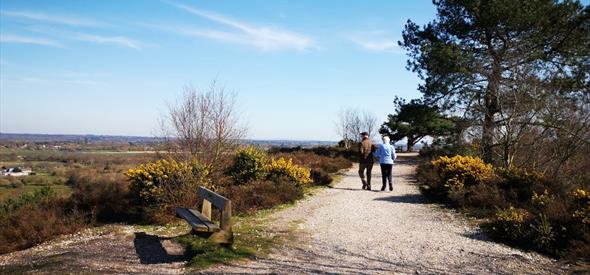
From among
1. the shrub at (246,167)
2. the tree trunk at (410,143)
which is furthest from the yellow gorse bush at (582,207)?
the tree trunk at (410,143)

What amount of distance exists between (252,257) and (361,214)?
14.0ft

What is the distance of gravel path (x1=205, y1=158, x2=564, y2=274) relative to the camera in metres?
6.21

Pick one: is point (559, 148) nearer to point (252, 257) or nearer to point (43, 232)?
point (252, 257)

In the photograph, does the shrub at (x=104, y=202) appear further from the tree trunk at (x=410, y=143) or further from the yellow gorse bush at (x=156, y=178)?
the tree trunk at (x=410, y=143)

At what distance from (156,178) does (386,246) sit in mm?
5764

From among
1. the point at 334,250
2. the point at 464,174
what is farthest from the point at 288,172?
the point at 334,250

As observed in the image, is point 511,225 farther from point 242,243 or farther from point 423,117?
point 423,117

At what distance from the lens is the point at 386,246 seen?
746 cm

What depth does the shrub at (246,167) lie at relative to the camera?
13.9 m

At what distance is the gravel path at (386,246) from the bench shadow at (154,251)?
114 cm

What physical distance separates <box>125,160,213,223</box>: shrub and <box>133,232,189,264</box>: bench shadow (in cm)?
146

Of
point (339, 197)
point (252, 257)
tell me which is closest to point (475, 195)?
point (339, 197)

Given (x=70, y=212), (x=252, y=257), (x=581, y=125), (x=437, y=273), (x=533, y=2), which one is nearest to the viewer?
(x=437, y=273)

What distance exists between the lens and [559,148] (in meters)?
14.4
